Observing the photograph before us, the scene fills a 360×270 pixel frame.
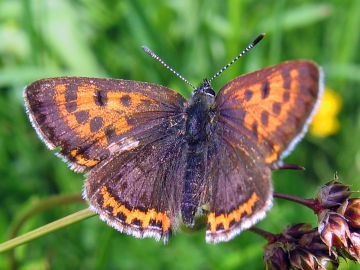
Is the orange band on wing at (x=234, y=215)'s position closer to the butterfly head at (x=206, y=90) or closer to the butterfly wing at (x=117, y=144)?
the butterfly wing at (x=117, y=144)

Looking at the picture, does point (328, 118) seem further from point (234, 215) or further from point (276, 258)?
point (234, 215)

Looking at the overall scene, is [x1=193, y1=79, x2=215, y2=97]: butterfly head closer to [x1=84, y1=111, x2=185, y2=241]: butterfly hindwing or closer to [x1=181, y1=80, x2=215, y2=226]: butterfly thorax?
[x1=181, y1=80, x2=215, y2=226]: butterfly thorax

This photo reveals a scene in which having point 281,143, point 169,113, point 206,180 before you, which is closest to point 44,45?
point 169,113

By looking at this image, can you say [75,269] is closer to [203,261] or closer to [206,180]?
[203,261]

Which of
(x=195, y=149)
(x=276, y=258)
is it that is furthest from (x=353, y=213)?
(x=195, y=149)

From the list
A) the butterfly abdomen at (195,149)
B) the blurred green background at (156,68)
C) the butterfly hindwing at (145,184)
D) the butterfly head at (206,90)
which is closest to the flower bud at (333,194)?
the butterfly abdomen at (195,149)

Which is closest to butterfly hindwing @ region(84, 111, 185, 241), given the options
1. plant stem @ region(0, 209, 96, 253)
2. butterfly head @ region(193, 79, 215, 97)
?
plant stem @ region(0, 209, 96, 253)
